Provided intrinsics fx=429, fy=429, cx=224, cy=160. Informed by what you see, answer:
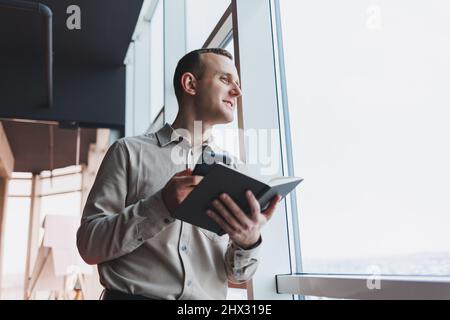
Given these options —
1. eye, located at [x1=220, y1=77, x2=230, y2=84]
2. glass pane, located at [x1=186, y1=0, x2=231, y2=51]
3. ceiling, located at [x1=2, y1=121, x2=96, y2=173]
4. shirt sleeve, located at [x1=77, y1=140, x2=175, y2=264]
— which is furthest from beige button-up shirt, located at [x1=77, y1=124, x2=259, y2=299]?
ceiling, located at [x1=2, y1=121, x2=96, y2=173]

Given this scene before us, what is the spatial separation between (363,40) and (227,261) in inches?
30.7

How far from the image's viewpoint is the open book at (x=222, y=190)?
795mm

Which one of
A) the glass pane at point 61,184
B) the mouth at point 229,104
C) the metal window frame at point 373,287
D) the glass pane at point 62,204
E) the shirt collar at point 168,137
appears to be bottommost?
the metal window frame at point 373,287

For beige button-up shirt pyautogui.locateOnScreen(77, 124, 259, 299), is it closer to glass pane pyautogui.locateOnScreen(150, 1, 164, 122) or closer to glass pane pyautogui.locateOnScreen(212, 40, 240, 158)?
glass pane pyautogui.locateOnScreen(212, 40, 240, 158)

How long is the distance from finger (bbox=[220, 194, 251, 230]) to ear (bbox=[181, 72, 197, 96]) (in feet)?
1.40

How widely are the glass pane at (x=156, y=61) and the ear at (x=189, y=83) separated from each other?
2277 mm

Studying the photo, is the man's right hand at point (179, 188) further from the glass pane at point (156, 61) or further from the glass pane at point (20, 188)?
the glass pane at point (20, 188)

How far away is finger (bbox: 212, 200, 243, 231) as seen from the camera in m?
0.86

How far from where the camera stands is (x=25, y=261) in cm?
683

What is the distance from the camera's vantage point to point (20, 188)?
275 inches

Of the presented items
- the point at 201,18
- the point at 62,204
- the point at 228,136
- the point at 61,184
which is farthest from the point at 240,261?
the point at 61,184

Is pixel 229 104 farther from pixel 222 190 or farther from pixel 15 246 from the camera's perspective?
pixel 15 246

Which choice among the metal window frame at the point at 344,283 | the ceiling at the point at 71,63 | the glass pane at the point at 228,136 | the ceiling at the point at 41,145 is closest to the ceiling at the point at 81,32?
the ceiling at the point at 71,63

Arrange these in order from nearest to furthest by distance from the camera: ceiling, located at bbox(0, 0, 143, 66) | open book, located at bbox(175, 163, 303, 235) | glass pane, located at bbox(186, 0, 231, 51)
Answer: open book, located at bbox(175, 163, 303, 235), glass pane, located at bbox(186, 0, 231, 51), ceiling, located at bbox(0, 0, 143, 66)
